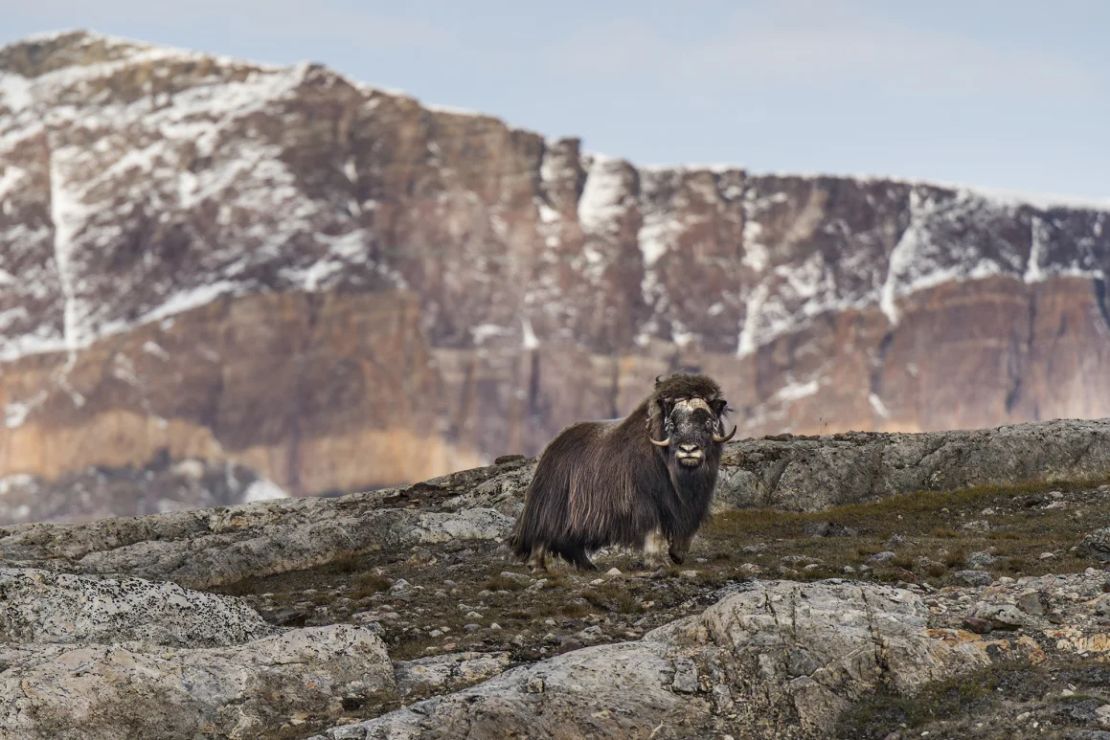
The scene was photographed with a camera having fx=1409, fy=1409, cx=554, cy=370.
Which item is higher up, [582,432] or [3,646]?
[582,432]

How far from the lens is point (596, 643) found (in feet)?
67.4

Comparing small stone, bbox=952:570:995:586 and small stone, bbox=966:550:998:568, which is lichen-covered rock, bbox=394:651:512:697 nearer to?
small stone, bbox=952:570:995:586

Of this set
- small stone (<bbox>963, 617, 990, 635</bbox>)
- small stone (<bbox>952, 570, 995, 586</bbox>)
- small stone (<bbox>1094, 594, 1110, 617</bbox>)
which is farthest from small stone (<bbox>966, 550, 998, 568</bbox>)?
small stone (<bbox>963, 617, 990, 635</bbox>)

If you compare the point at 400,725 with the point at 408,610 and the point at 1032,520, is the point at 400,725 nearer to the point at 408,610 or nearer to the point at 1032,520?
the point at 408,610

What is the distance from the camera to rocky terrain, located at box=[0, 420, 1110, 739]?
16.5 meters

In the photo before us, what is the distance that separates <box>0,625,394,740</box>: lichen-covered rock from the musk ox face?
27.5 ft

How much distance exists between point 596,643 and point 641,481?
22.2 feet

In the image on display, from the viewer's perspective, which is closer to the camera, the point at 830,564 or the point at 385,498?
Result: the point at 830,564

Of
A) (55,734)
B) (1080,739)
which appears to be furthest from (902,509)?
(55,734)

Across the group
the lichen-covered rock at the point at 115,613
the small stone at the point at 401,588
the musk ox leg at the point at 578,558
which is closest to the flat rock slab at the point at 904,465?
the musk ox leg at the point at 578,558

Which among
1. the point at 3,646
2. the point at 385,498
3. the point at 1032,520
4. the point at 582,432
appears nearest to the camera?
the point at 3,646

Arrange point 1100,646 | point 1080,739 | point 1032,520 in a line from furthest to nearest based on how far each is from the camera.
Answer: point 1032,520, point 1100,646, point 1080,739

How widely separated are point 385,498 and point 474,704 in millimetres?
29243

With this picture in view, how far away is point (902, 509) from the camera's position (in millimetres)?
38406
